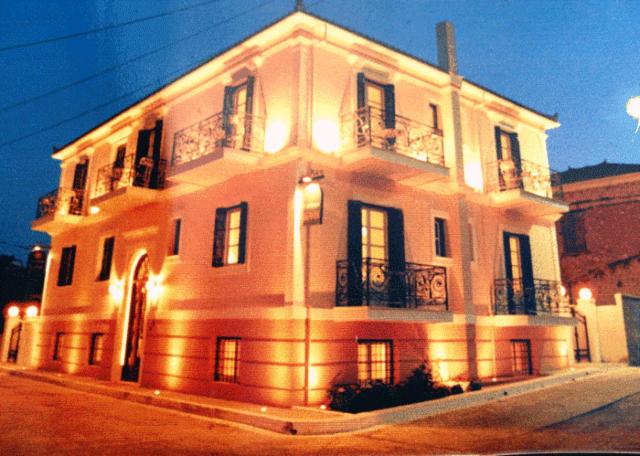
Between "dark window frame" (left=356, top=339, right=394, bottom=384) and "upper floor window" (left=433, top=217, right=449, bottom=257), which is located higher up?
"upper floor window" (left=433, top=217, right=449, bottom=257)

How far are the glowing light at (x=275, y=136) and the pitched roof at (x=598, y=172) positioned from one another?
22734 mm

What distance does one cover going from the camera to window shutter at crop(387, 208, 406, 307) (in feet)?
40.1

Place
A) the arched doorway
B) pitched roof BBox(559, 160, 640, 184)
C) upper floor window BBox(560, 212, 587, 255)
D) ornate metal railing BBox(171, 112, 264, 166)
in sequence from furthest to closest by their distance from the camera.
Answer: pitched roof BBox(559, 160, 640, 184) → upper floor window BBox(560, 212, 587, 255) → the arched doorway → ornate metal railing BBox(171, 112, 264, 166)

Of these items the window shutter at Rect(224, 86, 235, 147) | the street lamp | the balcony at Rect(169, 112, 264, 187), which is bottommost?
the street lamp

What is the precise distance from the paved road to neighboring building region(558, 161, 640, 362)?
614 inches

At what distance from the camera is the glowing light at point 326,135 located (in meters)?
12.2

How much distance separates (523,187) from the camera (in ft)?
55.9

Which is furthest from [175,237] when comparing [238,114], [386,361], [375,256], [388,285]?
[386,361]

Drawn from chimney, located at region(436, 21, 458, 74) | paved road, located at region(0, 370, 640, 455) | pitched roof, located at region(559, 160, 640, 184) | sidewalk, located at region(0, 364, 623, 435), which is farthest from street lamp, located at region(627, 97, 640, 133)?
pitched roof, located at region(559, 160, 640, 184)

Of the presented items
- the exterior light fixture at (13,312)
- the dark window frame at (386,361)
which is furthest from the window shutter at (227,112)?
the exterior light fixture at (13,312)

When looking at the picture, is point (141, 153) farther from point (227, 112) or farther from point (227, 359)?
point (227, 359)

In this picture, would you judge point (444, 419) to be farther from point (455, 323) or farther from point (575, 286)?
point (575, 286)

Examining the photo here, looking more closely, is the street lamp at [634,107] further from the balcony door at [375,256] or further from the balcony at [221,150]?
the balcony at [221,150]

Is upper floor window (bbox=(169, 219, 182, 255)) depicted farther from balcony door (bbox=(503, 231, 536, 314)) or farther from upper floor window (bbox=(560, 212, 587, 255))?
upper floor window (bbox=(560, 212, 587, 255))
